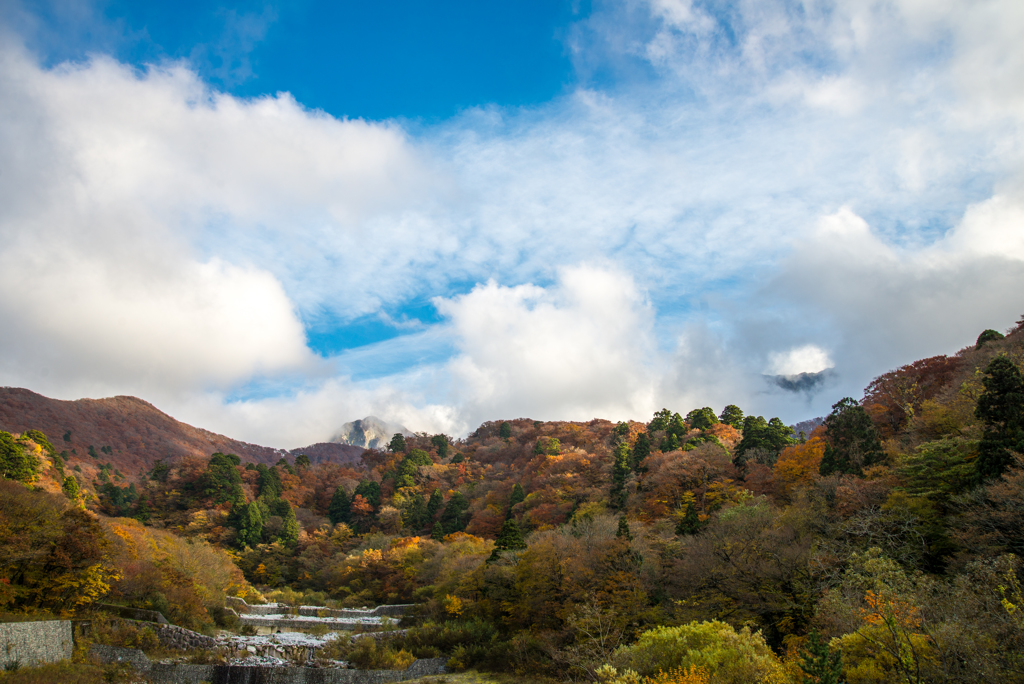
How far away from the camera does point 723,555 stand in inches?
848

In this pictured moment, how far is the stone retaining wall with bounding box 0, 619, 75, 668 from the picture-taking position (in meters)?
15.1

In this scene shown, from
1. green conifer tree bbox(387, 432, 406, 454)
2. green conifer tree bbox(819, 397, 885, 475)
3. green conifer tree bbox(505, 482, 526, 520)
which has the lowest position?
green conifer tree bbox(505, 482, 526, 520)

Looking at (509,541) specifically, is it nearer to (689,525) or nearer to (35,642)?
(689,525)

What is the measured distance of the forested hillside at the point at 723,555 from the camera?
41.5 feet

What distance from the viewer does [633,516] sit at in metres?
37.9

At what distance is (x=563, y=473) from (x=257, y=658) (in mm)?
35838

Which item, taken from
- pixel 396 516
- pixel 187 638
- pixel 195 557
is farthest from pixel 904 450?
pixel 396 516

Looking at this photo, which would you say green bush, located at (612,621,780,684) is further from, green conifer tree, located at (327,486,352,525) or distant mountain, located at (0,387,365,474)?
distant mountain, located at (0,387,365,474)

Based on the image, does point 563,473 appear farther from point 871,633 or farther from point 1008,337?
point 871,633

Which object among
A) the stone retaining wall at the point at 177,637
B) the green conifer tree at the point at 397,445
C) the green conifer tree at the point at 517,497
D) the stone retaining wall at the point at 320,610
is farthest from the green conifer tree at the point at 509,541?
the green conifer tree at the point at 397,445

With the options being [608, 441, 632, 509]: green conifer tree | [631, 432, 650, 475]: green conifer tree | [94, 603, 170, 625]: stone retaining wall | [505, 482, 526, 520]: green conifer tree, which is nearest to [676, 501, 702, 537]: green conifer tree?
[608, 441, 632, 509]: green conifer tree

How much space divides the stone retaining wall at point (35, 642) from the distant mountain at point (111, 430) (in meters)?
71.8

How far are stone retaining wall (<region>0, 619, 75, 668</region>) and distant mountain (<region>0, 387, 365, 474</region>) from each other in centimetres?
7182

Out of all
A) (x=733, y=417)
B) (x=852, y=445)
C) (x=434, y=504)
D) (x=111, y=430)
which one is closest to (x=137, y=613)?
(x=434, y=504)
